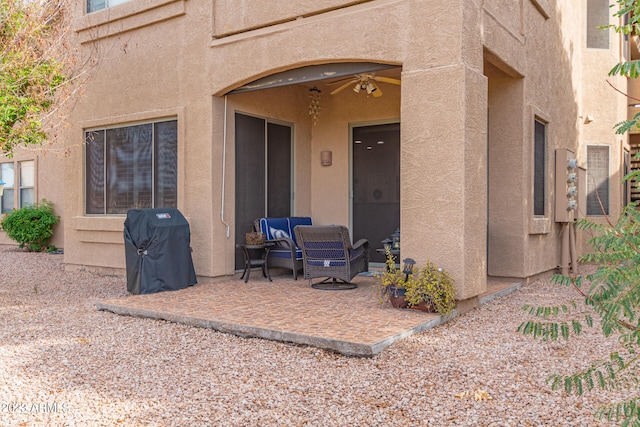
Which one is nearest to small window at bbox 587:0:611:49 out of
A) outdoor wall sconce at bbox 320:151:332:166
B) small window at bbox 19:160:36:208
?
outdoor wall sconce at bbox 320:151:332:166

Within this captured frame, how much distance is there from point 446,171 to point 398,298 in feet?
4.97

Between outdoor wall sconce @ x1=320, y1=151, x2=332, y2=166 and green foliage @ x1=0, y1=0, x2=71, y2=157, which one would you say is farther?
outdoor wall sconce @ x1=320, y1=151, x2=332, y2=166

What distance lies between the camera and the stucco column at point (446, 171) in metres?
5.66

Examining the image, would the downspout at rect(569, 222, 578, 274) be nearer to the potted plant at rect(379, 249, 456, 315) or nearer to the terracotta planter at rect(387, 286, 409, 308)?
the potted plant at rect(379, 249, 456, 315)

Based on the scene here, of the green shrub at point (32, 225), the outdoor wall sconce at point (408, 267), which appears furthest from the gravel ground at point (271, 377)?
the green shrub at point (32, 225)

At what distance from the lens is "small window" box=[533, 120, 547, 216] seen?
829cm

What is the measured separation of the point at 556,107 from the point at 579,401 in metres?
7.18

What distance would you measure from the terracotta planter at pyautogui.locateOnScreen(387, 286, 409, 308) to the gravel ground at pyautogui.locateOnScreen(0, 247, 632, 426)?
54cm

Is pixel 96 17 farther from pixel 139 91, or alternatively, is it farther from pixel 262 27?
pixel 262 27

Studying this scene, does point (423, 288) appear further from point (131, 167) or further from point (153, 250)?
point (131, 167)

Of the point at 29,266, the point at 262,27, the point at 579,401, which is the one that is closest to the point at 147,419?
the point at 579,401

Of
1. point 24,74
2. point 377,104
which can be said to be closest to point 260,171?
point 377,104

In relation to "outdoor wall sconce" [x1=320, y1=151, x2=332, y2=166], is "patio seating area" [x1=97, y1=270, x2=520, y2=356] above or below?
below

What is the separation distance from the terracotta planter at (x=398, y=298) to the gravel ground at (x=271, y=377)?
1.77ft
